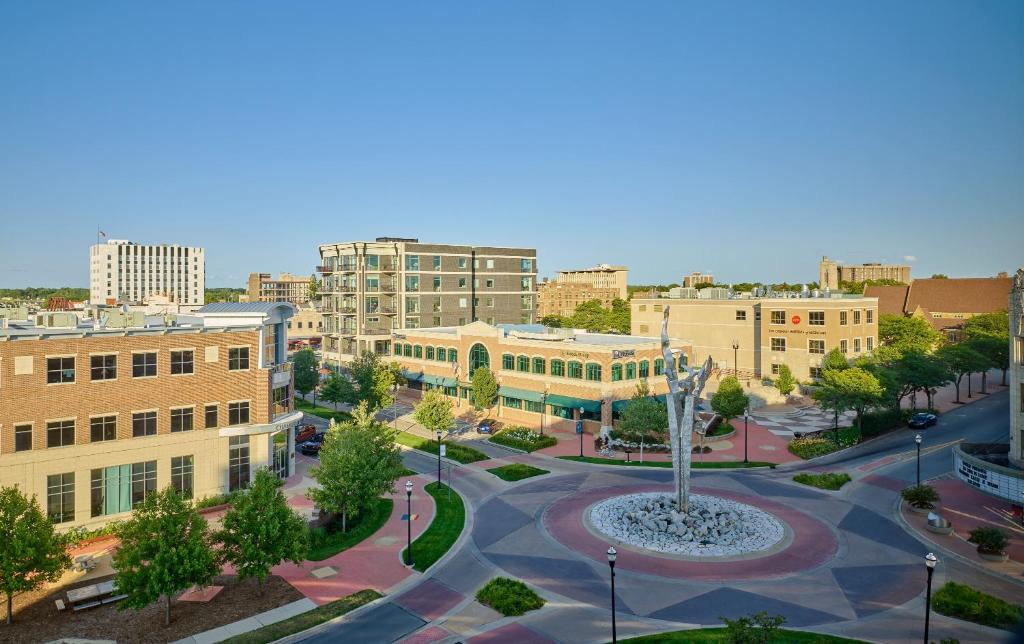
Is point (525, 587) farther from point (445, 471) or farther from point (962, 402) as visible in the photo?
point (962, 402)

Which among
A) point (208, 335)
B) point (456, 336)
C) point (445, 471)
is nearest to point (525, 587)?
point (445, 471)

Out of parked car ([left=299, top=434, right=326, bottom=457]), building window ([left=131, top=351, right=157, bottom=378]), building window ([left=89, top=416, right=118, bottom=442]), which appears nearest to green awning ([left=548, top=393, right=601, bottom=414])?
parked car ([left=299, top=434, right=326, bottom=457])

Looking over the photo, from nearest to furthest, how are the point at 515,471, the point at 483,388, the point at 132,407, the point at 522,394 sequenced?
the point at 132,407 → the point at 515,471 → the point at 522,394 → the point at 483,388

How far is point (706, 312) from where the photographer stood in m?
86.9

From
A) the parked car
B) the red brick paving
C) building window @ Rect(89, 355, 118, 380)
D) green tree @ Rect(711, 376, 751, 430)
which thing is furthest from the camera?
green tree @ Rect(711, 376, 751, 430)

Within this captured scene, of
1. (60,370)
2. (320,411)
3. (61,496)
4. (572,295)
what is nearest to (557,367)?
(320,411)

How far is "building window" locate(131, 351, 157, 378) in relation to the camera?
3441 cm

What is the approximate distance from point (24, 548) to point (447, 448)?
29443mm

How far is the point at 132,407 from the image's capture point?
3416cm

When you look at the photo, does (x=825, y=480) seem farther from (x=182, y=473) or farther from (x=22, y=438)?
A: (x=22, y=438)

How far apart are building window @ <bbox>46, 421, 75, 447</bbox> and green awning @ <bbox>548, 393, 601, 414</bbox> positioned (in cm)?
3588

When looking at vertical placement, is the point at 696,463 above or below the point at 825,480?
below

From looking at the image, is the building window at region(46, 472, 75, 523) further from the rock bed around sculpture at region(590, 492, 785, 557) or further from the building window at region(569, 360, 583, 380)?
the building window at region(569, 360, 583, 380)

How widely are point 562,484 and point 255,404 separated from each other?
64.0ft
